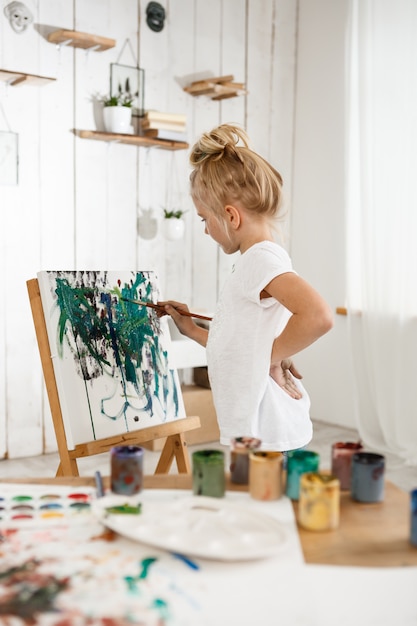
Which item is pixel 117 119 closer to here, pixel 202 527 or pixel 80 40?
pixel 80 40

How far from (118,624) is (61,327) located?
4.14 ft

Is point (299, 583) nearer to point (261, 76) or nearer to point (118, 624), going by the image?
point (118, 624)

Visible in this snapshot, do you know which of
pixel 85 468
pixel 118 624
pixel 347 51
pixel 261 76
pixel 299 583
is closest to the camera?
pixel 118 624

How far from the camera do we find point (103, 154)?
388 centimetres

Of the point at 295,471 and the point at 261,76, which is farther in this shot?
the point at 261,76

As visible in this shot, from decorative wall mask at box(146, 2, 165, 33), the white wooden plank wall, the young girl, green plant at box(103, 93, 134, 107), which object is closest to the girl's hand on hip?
the young girl

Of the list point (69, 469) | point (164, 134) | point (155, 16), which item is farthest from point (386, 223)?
point (69, 469)

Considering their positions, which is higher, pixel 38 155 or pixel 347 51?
pixel 347 51

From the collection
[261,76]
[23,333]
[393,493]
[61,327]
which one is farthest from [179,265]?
[393,493]

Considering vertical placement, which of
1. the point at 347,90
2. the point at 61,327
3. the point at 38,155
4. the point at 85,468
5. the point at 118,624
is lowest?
the point at 85,468

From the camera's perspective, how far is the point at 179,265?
4.24 m

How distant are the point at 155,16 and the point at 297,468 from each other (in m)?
3.34

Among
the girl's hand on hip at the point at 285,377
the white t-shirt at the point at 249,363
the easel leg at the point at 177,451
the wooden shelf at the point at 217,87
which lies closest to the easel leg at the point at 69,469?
the easel leg at the point at 177,451

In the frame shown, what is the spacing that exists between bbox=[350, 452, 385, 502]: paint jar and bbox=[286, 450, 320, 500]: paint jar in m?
0.08
